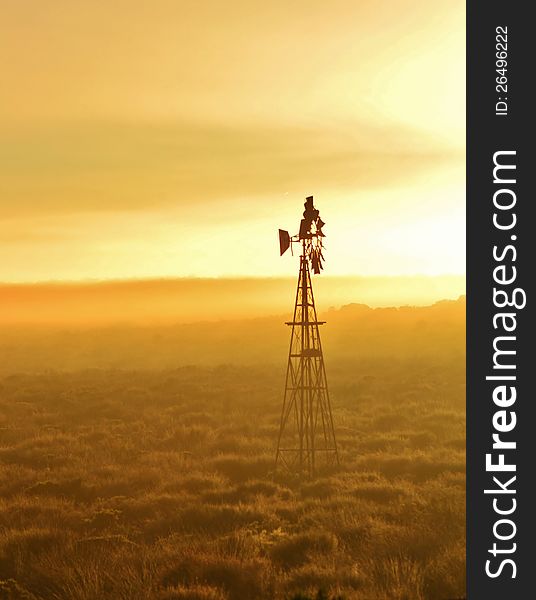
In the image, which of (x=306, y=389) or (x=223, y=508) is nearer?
(x=223, y=508)

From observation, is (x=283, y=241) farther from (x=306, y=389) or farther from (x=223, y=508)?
(x=223, y=508)

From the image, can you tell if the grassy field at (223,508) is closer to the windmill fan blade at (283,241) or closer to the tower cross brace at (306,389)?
the tower cross brace at (306,389)

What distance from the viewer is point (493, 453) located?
1124 centimetres

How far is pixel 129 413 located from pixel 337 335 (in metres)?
112

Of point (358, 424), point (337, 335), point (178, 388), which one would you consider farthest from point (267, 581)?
point (337, 335)

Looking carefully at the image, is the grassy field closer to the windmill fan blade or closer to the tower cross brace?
the tower cross brace

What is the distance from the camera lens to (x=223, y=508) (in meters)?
16.9

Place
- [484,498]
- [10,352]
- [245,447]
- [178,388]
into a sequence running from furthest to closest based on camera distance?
[10,352]
[178,388]
[245,447]
[484,498]

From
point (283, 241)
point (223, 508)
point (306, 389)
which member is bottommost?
point (223, 508)

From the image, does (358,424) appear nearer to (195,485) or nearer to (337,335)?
(195,485)

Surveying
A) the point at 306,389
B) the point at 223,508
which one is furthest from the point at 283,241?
the point at 223,508

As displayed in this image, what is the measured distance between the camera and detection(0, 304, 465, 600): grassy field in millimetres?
11766

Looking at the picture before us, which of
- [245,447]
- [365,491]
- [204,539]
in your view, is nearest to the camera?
[204,539]

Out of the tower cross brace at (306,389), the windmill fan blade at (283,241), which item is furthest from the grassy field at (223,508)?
the windmill fan blade at (283,241)
